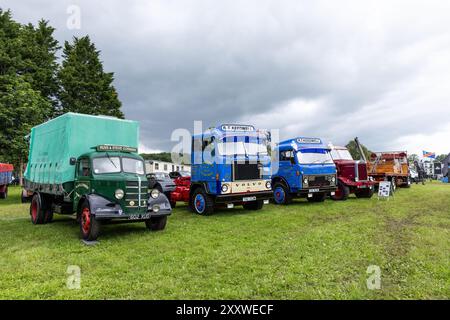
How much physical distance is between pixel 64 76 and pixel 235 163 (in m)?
34.3

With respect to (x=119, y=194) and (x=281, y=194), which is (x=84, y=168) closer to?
(x=119, y=194)

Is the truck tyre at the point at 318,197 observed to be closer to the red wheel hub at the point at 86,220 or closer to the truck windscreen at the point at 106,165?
the truck windscreen at the point at 106,165

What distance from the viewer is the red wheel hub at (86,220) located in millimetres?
7434

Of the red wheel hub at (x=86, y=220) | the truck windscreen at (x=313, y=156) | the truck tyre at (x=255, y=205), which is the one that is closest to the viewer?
the red wheel hub at (x=86, y=220)

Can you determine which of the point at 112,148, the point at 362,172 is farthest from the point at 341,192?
the point at 112,148

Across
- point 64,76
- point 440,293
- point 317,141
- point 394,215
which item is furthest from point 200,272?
point 64,76

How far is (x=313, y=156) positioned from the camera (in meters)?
14.3

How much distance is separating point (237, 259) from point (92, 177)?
181 inches

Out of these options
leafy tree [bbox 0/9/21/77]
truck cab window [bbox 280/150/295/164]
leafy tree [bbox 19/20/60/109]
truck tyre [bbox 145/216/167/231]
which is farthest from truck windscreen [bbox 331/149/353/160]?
leafy tree [bbox 19/20/60/109]

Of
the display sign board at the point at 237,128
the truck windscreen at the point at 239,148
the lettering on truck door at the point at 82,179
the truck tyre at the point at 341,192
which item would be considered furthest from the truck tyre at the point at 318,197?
the lettering on truck door at the point at 82,179

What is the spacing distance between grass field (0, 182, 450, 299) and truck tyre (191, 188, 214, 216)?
161 centimetres

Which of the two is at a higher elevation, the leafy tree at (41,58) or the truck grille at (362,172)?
the leafy tree at (41,58)

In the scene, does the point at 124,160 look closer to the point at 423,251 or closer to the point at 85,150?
the point at 85,150

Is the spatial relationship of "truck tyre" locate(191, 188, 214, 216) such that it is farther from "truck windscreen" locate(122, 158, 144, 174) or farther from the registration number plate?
the registration number plate
